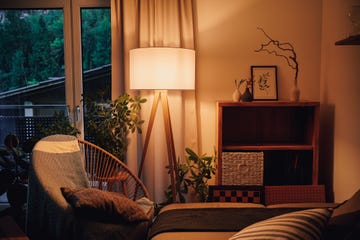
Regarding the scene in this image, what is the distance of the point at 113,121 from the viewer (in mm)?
2592

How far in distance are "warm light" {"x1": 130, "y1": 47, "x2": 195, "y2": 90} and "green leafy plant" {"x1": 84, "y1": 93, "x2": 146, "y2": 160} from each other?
249 mm

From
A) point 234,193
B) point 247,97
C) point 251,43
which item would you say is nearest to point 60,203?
point 234,193

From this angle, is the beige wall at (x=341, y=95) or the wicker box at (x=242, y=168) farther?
the wicker box at (x=242, y=168)

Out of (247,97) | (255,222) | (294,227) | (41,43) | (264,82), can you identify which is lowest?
(255,222)

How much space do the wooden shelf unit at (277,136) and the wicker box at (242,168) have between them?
0.06 m

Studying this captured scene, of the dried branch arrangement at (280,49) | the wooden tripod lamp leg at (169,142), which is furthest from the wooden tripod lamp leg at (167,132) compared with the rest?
the dried branch arrangement at (280,49)

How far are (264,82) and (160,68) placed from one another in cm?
A: 99

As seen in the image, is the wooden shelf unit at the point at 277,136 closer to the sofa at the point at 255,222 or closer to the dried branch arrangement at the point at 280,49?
the dried branch arrangement at the point at 280,49

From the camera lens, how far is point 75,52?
300 centimetres

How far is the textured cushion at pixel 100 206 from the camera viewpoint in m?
1.63

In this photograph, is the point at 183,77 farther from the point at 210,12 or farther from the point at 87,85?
the point at 87,85

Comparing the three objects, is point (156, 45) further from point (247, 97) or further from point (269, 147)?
point (269, 147)

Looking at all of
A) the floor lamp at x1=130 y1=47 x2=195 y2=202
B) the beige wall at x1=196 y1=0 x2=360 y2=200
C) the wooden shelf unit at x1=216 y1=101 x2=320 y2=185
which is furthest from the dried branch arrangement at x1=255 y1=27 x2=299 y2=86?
Answer: the floor lamp at x1=130 y1=47 x2=195 y2=202

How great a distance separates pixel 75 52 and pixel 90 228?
1.87 metres
